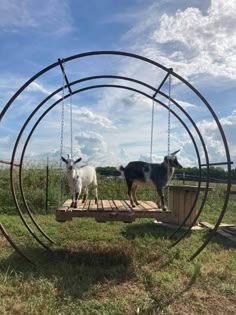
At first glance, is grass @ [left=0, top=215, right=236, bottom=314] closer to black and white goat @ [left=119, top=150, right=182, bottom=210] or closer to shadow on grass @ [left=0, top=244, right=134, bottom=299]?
shadow on grass @ [left=0, top=244, right=134, bottom=299]

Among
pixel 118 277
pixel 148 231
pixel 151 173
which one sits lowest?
pixel 118 277

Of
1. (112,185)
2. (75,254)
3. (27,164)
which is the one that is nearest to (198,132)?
(75,254)

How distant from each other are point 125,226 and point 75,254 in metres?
3.56

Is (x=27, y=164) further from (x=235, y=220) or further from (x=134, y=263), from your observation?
(x=134, y=263)

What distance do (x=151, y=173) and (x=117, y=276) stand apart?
2.74 metres

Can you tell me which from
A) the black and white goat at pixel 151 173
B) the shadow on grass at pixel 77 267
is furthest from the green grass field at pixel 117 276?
the black and white goat at pixel 151 173

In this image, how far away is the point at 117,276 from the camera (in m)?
6.21

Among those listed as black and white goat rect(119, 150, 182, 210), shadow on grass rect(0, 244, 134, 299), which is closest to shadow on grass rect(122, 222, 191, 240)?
black and white goat rect(119, 150, 182, 210)

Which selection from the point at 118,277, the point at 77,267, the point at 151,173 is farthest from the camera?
the point at 151,173

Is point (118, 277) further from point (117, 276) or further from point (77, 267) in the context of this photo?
point (77, 267)

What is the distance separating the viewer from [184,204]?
11.0 m

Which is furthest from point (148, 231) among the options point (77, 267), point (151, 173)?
point (77, 267)

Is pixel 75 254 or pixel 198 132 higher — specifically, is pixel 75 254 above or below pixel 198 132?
below

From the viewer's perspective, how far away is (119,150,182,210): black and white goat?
838 centimetres
